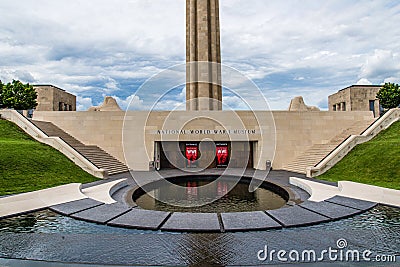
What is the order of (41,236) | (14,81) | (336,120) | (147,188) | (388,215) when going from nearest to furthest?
(41,236) → (388,215) → (147,188) → (336,120) → (14,81)

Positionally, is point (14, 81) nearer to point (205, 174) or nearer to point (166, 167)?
point (166, 167)

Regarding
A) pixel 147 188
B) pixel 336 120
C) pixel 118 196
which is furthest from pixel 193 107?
pixel 118 196

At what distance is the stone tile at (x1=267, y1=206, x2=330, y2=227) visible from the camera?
25.4ft

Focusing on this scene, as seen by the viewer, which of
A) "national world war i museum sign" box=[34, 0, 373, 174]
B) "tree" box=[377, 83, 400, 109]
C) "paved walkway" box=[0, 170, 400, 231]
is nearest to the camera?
"paved walkway" box=[0, 170, 400, 231]

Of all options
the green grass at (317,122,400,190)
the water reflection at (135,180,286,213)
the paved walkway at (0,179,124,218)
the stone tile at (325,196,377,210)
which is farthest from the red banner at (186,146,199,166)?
the stone tile at (325,196,377,210)

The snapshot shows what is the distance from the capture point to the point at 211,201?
40.3 feet

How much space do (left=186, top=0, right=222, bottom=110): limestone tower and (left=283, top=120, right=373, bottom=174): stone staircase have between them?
10.5m

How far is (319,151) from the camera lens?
23.3 metres

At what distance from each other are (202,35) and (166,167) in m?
14.3

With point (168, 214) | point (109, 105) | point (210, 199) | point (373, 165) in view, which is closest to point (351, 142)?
point (373, 165)

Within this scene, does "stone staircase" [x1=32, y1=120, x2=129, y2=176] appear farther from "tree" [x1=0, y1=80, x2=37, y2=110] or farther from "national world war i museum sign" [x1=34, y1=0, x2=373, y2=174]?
"tree" [x1=0, y1=80, x2=37, y2=110]

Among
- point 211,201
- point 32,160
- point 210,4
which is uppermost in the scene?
point 210,4

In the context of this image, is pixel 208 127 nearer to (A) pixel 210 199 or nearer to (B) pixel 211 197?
(B) pixel 211 197

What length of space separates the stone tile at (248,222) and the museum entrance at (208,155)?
56.0 feet
